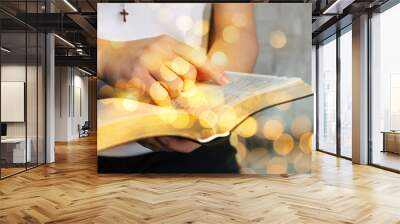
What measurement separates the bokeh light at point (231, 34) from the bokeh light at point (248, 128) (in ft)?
4.51

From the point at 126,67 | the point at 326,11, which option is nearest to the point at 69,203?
the point at 126,67

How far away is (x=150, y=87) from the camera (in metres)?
6.63

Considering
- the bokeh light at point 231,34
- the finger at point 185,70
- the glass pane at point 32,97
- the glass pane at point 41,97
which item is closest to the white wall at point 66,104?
the glass pane at point 41,97

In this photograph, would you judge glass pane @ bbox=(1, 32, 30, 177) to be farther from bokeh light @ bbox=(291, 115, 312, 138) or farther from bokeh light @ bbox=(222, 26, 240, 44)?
bokeh light @ bbox=(291, 115, 312, 138)

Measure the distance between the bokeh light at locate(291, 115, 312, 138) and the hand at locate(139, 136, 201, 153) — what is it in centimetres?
166

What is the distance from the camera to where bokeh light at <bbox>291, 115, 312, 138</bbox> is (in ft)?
22.1

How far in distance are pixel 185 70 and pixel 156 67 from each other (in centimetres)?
49

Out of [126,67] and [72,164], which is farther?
[72,164]

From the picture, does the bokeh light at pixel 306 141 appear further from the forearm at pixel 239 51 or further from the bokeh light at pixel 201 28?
the bokeh light at pixel 201 28

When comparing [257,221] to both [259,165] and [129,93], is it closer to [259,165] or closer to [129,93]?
[259,165]

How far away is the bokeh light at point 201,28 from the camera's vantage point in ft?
22.0

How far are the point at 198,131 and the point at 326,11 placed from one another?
10.6 ft

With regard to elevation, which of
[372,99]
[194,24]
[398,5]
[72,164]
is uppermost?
[398,5]

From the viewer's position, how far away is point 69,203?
4.68m
